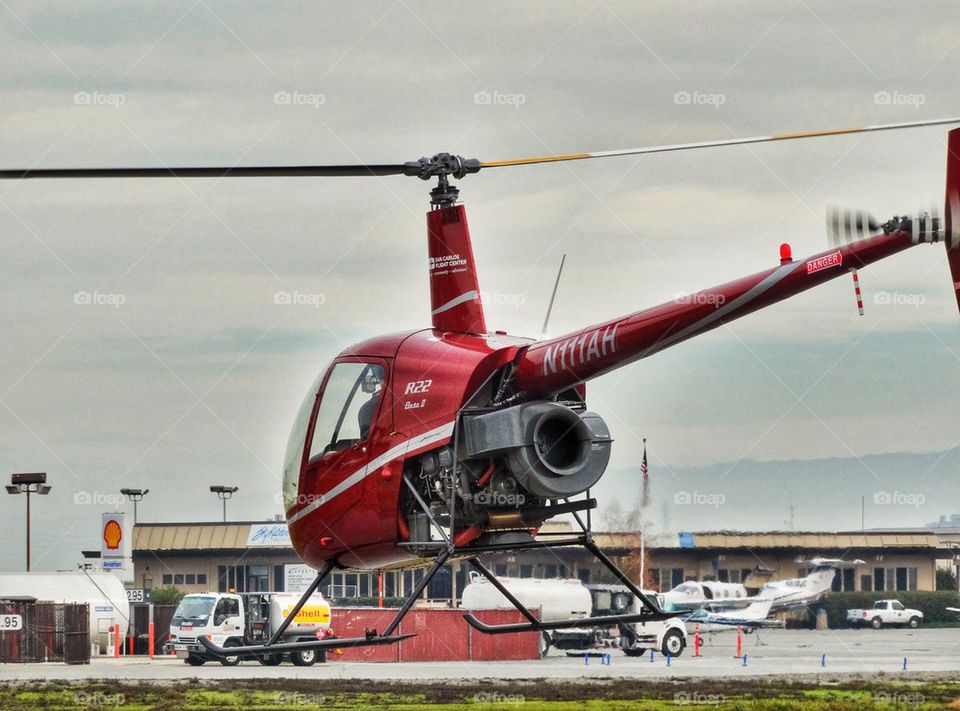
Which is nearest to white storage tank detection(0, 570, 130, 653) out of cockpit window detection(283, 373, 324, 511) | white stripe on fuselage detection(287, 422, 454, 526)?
cockpit window detection(283, 373, 324, 511)

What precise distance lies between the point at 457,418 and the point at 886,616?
5625 centimetres

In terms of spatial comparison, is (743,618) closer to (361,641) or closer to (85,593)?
(85,593)

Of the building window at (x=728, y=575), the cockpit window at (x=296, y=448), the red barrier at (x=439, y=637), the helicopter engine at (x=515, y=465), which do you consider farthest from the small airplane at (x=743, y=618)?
the helicopter engine at (x=515, y=465)

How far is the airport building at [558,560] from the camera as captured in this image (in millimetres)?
68250

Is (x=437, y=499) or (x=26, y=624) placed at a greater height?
(x=437, y=499)

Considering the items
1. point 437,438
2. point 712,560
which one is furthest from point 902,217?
point 712,560

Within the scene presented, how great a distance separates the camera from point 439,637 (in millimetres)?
42406

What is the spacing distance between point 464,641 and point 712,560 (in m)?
31.3

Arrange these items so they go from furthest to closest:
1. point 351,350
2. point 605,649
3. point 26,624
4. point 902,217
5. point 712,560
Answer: point 712,560 < point 605,649 < point 26,624 < point 351,350 < point 902,217

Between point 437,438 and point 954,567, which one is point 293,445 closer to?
point 437,438

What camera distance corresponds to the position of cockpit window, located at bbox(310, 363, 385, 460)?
17031mm

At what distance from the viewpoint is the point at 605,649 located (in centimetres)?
4744

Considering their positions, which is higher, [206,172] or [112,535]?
[206,172]

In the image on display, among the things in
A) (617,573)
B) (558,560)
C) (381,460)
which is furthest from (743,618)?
(381,460)
